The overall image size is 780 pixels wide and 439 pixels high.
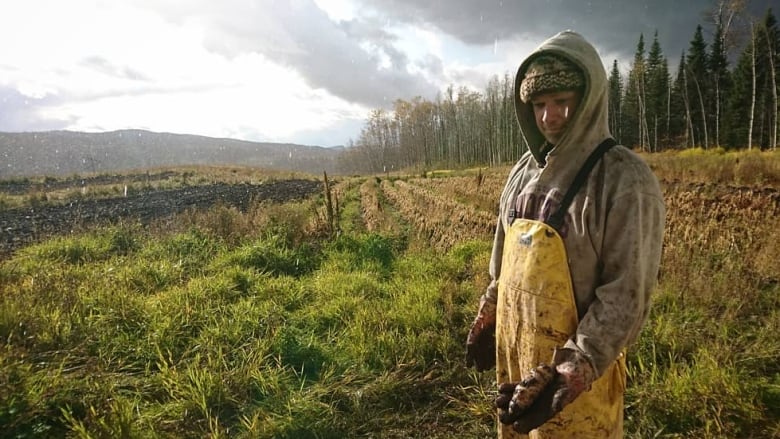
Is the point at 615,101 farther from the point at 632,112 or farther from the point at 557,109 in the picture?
the point at 557,109

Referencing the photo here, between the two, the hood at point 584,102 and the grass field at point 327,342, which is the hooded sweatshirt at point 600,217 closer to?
the hood at point 584,102

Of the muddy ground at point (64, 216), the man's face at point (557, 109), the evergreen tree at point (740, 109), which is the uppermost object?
the evergreen tree at point (740, 109)

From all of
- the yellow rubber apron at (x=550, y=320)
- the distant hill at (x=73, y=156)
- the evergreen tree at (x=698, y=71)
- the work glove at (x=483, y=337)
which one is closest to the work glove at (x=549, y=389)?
the yellow rubber apron at (x=550, y=320)

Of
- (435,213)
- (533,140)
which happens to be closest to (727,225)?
(435,213)

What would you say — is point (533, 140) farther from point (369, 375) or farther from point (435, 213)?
point (435, 213)

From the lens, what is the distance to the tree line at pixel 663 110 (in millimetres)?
29266

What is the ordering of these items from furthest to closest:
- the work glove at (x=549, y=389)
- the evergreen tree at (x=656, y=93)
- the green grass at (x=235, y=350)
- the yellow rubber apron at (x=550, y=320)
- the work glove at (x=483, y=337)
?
1. the evergreen tree at (x=656, y=93)
2. the green grass at (x=235, y=350)
3. the work glove at (x=483, y=337)
4. the yellow rubber apron at (x=550, y=320)
5. the work glove at (x=549, y=389)

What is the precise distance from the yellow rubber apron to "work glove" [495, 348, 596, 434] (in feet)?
0.42

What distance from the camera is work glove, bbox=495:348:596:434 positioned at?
1.14m

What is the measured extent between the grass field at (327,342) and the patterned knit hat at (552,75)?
8.42 feet

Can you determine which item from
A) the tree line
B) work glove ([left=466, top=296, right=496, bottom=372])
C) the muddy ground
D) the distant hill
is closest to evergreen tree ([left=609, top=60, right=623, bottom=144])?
the tree line

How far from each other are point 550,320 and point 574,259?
221 mm

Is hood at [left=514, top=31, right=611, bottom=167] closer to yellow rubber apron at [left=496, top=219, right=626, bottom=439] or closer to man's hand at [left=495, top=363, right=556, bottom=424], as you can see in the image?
yellow rubber apron at [left=496, top=219, right=626, bottom=439]

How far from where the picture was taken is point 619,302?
1.17m
